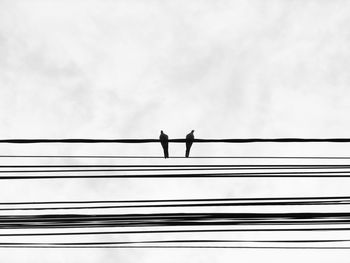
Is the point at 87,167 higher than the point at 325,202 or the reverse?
higher

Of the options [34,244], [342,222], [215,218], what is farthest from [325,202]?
[34,244]

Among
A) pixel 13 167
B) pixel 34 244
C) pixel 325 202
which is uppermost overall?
pixel 13 167

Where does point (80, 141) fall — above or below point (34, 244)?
above

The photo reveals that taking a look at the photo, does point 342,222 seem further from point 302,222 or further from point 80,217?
point 80,217

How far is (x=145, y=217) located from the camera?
795cm

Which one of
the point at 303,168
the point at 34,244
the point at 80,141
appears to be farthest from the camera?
the point at 303,168

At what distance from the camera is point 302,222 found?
7969 millimetres

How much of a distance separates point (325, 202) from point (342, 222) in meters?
0.36

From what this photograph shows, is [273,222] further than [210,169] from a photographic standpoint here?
No

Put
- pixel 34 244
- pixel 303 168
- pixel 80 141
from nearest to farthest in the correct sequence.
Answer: pixel 80 141 → pixel 34 244 → pixel 303 168

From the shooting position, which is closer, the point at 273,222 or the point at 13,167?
the point at 273,222

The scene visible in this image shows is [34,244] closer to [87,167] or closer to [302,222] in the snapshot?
[87,167]

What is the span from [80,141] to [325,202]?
11.4ft

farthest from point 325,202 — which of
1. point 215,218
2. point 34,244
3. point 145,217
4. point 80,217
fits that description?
point 34,244
